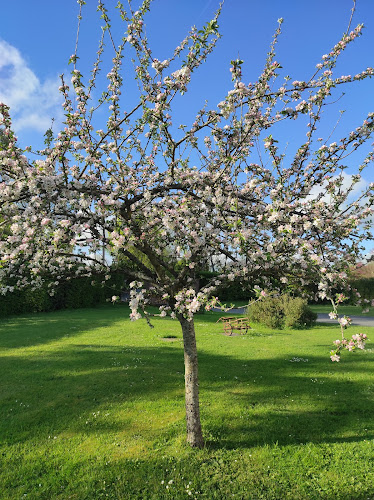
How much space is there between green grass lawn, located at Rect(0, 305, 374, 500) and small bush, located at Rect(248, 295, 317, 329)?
7002 mm

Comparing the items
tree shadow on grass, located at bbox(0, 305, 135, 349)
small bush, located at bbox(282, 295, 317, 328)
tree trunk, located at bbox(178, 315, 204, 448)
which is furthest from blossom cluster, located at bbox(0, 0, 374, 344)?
small bush, located at bbox(282, 295, 317, 328)

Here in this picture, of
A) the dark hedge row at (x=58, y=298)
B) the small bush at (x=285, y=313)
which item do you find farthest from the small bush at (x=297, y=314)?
the dark hedge row at (x=58, y=298)

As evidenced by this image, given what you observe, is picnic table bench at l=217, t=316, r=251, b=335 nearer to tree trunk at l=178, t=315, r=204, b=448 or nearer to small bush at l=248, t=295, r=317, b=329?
small bush at l=248, t=295, r=317, b=329

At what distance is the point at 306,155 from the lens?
6445mm

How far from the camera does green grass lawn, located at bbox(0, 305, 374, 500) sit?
16.8ft

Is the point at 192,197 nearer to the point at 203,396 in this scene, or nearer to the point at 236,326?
the point at 203,396

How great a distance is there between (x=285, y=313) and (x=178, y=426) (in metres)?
14.5

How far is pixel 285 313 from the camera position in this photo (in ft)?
65.2

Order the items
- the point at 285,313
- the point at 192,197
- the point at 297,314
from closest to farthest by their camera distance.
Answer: the point at 192,197, the point at 297,314, the point at 285,313

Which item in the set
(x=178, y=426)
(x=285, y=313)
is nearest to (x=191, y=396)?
(x=178, y=426)

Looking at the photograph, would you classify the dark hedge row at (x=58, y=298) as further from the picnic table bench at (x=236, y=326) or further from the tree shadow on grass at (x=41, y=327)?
the picnic table bench at (x=236, y=326)

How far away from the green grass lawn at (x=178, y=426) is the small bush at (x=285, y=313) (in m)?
7.00

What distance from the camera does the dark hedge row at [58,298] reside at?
75.1 feet

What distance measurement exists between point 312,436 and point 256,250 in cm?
397
